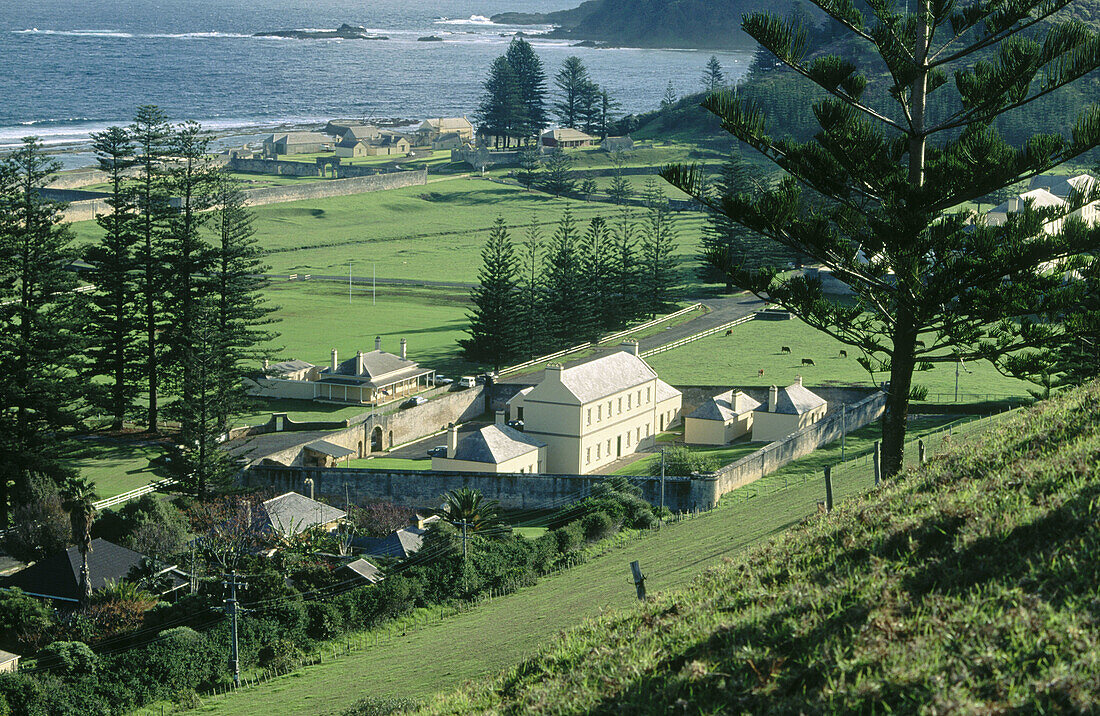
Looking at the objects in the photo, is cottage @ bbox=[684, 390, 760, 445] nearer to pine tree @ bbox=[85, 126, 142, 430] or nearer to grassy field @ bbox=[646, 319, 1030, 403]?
grassy field @ bbox=[646, 319, 1030, 403]

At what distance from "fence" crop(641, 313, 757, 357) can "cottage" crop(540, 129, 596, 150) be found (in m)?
67.6

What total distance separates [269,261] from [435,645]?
59112 mm

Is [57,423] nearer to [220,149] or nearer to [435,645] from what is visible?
[435,645]

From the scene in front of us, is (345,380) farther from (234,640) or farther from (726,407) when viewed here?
(234,640)

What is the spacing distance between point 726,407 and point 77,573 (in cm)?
2223

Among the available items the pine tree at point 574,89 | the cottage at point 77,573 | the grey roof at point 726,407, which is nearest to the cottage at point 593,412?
the grey roof at point 726,407

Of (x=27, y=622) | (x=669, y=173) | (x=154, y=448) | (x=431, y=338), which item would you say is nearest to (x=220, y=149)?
(x=431, y=338)

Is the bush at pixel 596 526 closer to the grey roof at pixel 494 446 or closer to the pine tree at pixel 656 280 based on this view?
the grey roof at pixel 494 446

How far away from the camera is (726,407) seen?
40562 millimetres

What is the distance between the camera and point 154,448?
4000 centimetres

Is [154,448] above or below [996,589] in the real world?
below

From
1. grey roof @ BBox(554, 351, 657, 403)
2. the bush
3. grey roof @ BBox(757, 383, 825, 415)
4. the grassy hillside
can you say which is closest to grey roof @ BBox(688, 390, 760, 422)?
grey roof @ BBox(757, 383, 825, 415)

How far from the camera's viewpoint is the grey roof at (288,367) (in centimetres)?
4648

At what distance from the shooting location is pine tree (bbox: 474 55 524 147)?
425 ft
